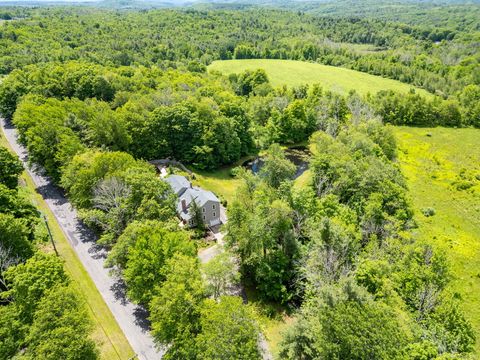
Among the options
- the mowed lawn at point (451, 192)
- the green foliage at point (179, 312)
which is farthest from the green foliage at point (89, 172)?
the mowed lawn at point (451, 192)

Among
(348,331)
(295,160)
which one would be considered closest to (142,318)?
(348,331)

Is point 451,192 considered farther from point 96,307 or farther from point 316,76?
point 316,76

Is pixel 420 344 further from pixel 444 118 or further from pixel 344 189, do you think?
pixel 444 118

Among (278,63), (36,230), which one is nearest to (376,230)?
(36,230)

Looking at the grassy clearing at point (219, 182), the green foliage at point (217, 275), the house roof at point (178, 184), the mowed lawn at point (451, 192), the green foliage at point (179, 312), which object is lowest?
the mowed lawn at point (451, 192)

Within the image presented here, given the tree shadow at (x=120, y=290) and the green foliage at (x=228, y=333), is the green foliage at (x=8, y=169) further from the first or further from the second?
the green foliage at (x=228, y=333)
